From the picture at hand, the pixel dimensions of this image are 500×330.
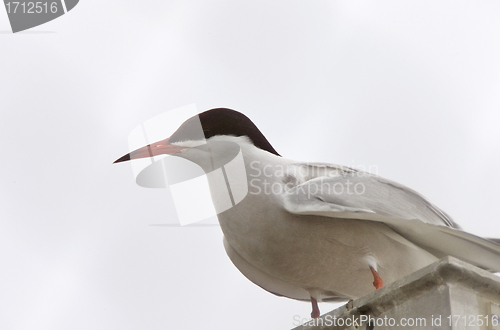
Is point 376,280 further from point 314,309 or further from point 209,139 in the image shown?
point 209,139

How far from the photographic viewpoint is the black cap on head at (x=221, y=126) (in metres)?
5.23

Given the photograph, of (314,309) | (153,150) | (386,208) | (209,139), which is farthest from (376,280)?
(153,150)

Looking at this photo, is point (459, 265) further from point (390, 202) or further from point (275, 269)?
point (275, 269)

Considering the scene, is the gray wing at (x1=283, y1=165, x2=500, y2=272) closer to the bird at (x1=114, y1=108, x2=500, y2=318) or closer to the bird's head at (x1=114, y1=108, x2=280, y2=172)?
the bird at (x1=114, y1=108, x2=500, y2=318)

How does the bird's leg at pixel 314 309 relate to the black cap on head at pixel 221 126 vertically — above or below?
below

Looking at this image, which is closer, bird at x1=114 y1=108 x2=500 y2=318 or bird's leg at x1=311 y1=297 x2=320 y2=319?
bird at x1=114 y1=108 x2=500 y2=318

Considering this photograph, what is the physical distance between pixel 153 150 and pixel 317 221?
1.50 m

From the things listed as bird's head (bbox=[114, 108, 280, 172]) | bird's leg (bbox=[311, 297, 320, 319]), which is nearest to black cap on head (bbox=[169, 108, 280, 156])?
bird's head (bbox=[114, 108, 280, 172])

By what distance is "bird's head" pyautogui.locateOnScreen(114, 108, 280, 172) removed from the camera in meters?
5.14

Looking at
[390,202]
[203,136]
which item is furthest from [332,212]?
[203,136]

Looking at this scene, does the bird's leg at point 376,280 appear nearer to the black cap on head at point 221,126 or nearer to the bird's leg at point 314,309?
the bird's leg at point 314,309

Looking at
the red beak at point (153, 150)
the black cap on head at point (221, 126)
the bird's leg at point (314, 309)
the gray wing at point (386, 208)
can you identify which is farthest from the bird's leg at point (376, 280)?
the red beak at point (153, 150)

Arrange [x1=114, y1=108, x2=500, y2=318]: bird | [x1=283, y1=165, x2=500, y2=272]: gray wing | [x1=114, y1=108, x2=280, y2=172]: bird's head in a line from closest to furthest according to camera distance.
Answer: [x1=283, y1=165, x2=500, y2=272]: gray wing → [x1=114, y1=108, x2=500, y2=318]: bird → [x1=114, y1=108, x2=280, y2=172]: bird's head

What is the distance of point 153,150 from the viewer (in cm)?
528
